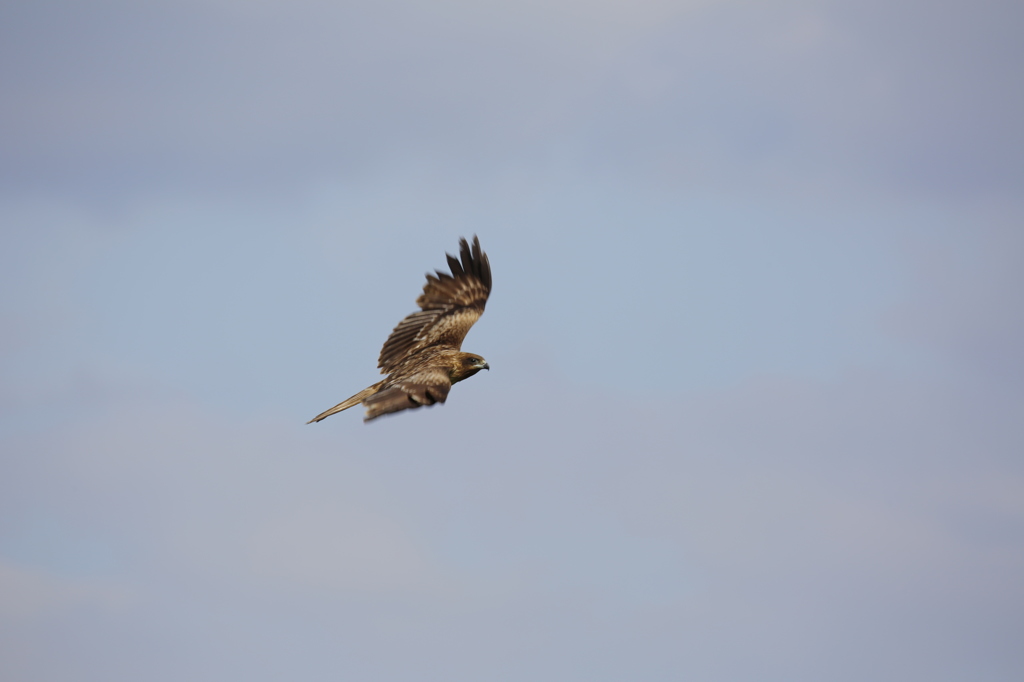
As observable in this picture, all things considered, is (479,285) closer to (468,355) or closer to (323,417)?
(468,355)

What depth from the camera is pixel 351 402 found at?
2159 centimetres

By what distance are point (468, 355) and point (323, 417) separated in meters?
3.72

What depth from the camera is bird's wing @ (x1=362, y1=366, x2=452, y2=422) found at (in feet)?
60.6

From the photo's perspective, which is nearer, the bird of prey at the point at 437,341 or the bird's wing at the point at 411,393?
the bird's wing at the point at 411,393

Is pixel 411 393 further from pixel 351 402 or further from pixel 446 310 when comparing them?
pixel 446 310

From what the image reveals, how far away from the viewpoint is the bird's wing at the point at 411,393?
60.6 feet

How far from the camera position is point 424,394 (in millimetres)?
19688

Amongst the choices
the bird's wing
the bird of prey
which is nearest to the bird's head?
the bird of prey

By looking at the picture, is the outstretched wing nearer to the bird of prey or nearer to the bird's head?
the bird of prey

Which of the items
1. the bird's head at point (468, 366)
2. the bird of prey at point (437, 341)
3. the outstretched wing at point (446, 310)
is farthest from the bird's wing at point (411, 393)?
the outstretched wing at point (446, 310)

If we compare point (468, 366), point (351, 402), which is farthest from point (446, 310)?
point (351, 402)

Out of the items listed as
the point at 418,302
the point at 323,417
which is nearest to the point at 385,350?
the point at 418,302

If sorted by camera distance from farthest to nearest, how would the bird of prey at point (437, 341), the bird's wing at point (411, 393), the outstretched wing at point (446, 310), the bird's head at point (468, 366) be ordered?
1. the outstretched wing at point (446, 310)
2. the bird's head at point (468, 366)
3. the bird of prey at point (437, 341)
4. the bird's wing at point (411, 393)

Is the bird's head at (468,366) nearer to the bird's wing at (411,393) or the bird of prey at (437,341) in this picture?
the bird of prey at (437,341)
